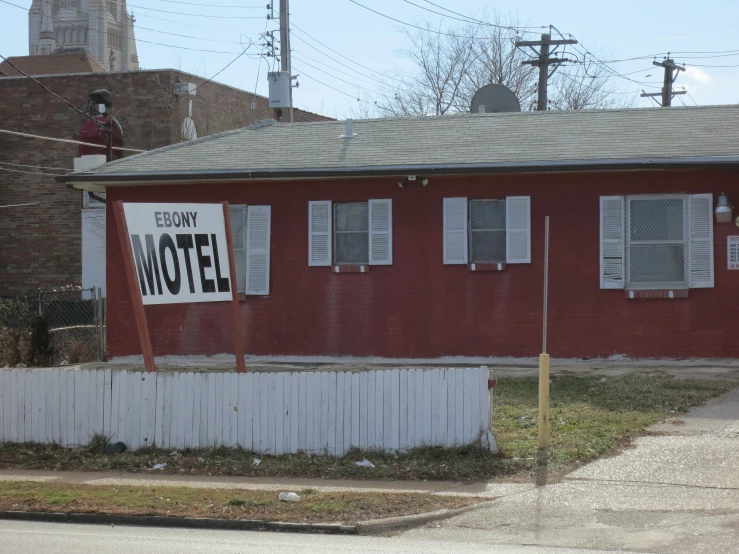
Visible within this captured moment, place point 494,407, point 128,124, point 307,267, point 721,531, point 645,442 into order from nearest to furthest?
point 721,531, point 645,442, point 494,407, point 307,267, point 128,124

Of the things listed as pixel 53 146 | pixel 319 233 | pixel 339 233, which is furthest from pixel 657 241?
pixel 53 146

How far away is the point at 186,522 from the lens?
880cm

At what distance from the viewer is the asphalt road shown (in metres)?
7.68

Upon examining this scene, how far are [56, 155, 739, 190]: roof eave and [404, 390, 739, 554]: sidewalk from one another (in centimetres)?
622

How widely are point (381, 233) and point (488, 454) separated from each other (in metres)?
7.83

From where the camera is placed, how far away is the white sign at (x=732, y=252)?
1666 centimetres

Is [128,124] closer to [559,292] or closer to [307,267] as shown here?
[307,267]

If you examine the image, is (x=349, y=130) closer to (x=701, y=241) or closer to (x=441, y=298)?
(x=441, y=298)

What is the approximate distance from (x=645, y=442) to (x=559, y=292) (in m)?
6.28

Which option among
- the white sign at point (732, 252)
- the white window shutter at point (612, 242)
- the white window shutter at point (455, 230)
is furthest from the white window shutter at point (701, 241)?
the white window shutter at point (455, 230)

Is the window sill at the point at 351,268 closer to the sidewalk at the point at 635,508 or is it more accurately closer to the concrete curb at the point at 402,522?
the sidewalk at the point at 635,508

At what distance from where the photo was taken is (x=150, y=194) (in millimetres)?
19203

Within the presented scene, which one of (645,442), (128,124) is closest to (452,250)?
(645,442)

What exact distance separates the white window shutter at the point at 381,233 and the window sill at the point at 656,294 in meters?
4.09
